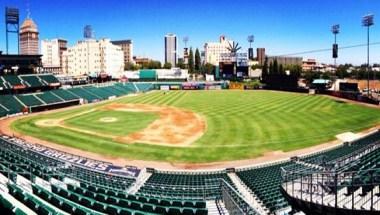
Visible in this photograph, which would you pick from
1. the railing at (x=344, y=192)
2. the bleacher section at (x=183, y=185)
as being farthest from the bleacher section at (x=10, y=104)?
the railing at (x=344, y=192)

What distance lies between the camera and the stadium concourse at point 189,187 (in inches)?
520

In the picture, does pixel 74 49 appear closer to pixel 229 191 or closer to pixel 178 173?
pixel 178 173

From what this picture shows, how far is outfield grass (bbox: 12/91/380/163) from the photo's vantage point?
36906mm

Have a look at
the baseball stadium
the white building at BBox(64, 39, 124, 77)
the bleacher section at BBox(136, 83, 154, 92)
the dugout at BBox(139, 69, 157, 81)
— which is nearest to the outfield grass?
the baseball stadium

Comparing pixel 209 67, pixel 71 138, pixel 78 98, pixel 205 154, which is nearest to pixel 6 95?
pixel 78 98

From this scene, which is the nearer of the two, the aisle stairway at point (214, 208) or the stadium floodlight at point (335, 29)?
the aisle stairway at point (214, 208)

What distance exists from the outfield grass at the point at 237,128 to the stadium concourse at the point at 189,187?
5.56 m

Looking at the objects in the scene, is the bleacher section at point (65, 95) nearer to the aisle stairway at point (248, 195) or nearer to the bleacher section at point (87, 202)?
the aisle stairway at point (248, 195)

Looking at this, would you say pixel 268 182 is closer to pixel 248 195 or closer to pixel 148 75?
pixel 248 195

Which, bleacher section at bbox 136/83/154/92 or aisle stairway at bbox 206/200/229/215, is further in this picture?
bleacher section at bbox 136/83/154/92

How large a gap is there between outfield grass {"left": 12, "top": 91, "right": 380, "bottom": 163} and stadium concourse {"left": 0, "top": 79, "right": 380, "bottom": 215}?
5.56 meters

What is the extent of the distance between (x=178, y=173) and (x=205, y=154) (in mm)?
7188

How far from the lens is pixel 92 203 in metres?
15.2

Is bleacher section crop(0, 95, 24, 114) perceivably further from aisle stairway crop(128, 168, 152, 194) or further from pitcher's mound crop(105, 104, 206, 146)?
aisle stairway crop(128, 168, 152, 194)
